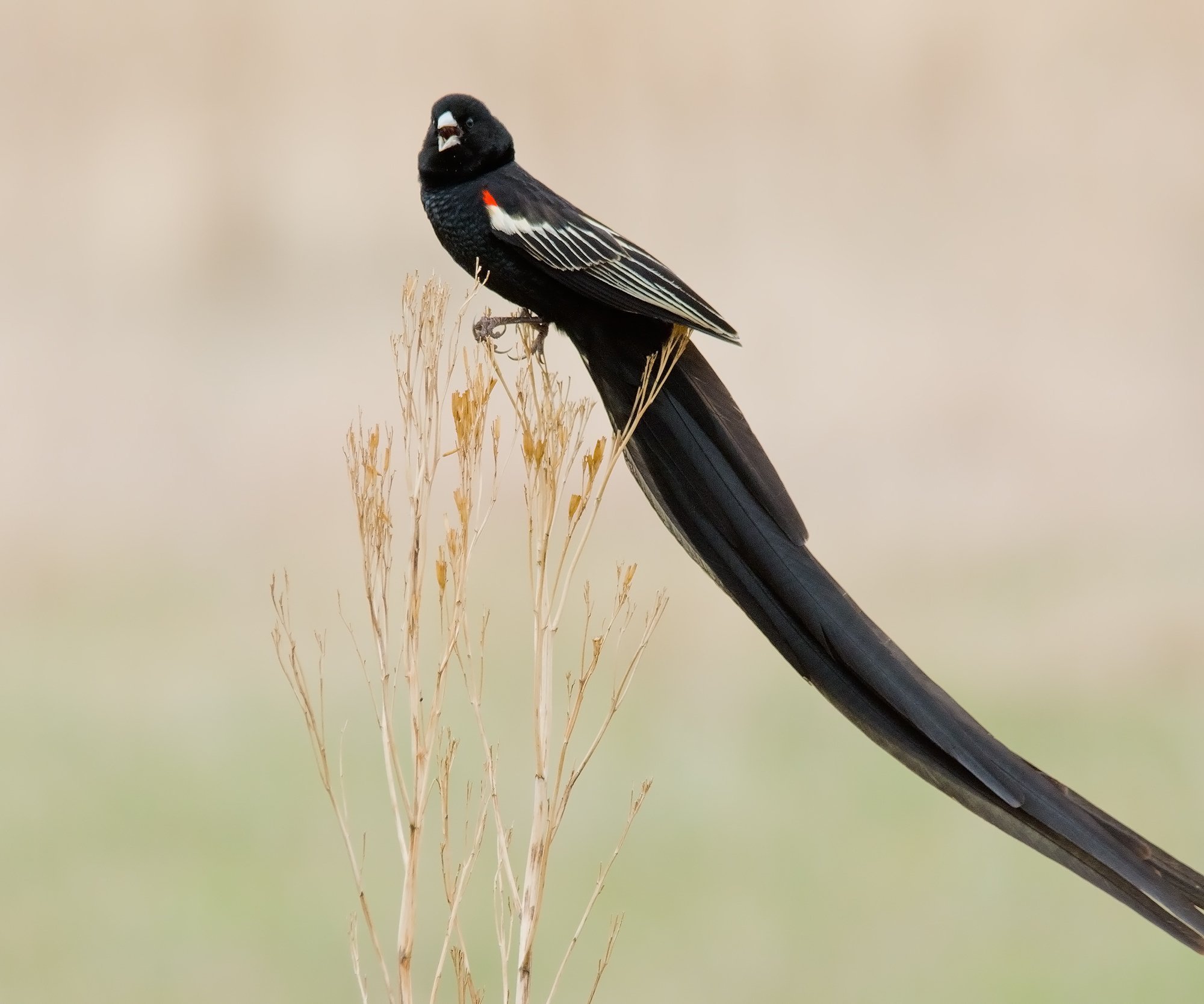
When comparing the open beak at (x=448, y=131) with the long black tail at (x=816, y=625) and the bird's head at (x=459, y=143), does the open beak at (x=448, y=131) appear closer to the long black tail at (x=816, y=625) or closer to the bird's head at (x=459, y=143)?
the bird's head at (x=459, y=143)

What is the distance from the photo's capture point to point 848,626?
119 centimetres

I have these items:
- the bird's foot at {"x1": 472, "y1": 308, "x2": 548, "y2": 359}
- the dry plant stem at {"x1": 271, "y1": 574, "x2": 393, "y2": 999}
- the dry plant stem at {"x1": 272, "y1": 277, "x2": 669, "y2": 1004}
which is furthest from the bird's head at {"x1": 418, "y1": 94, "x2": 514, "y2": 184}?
the dry plant stem at {"x1": 271, "y1": 574, "x2": 393, "y2": 999}

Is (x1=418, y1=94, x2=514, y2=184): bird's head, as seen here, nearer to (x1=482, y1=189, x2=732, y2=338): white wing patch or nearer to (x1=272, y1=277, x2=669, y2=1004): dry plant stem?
(x1=482, y1=189, x2=732, y2=338): white wing patch

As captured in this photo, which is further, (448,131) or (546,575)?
(448,131)

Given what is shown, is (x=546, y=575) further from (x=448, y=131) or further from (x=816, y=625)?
(x=448, y=131)

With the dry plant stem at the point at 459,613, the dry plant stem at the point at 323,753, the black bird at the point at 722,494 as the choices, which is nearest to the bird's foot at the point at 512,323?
the black bird at the point at 722,494

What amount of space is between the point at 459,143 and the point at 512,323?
21cm

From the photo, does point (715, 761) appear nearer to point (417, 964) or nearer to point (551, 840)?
point (417, 964)

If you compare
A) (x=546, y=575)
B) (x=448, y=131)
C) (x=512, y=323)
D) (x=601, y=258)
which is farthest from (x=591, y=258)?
(x=546, y=575)

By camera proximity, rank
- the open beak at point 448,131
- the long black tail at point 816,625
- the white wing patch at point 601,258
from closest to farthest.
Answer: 1. the long black tail at point 816,625
2. the white wing patch at point 601,258
3. the open beak at point 448,131

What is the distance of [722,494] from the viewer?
129 cm

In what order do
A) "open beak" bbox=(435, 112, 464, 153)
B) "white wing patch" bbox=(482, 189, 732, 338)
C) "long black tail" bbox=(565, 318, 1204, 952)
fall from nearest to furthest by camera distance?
"long black tail" bbox=(565, 318, 1204, 952), "white wing patch" bbox=(482, 189, 732, 338), "open beak" bbox=(435, 112, 464, 153)

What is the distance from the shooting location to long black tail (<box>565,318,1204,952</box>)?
3.56 ft

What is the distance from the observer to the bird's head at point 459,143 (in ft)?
4.63
